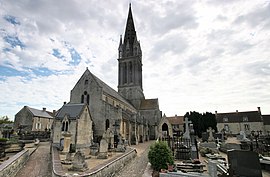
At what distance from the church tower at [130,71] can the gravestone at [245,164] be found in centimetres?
3594

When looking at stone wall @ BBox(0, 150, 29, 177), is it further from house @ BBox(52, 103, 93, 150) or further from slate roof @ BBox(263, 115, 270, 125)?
slate roof @ BBox(263, 115, 270, 125)

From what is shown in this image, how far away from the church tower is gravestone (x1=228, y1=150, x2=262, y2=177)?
118 ft

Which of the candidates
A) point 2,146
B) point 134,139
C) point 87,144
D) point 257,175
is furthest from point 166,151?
point 134,139

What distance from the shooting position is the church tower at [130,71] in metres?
42.1

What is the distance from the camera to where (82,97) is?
26.0m

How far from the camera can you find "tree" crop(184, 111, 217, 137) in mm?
37031

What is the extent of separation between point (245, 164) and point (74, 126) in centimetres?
1655

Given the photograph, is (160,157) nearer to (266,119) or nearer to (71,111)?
(71,111)

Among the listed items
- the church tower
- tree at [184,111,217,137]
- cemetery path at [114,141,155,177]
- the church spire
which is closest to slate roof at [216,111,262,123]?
tree at [184,111,217,137]

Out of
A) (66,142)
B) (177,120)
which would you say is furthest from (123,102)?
(177,120)

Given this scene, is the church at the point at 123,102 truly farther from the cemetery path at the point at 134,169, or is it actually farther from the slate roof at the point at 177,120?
the slate roof at the point at 177,120

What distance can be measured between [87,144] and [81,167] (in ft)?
41.5

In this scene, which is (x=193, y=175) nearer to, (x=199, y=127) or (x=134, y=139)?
(x=134, y=139)

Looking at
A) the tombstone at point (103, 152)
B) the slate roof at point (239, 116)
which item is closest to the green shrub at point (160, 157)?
the tombstone at point (103, 152)
